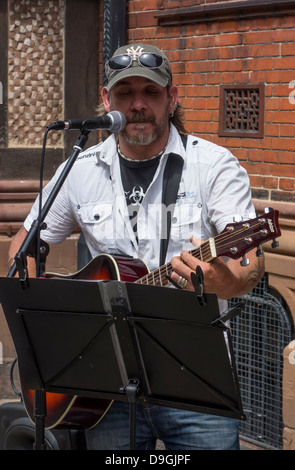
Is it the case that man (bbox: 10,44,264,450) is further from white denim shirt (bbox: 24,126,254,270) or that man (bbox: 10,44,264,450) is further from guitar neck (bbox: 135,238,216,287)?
guitar neck (bbox: 135,238,216,287)

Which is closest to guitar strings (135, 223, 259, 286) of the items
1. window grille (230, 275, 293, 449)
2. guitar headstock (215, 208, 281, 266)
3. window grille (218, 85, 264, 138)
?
guitar headstock (215, 208, 281, 266)

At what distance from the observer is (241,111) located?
18.1ft

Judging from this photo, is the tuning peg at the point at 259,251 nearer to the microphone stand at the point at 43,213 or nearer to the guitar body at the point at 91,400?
the guitar body at the point at 91,400

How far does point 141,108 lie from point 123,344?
100 cm

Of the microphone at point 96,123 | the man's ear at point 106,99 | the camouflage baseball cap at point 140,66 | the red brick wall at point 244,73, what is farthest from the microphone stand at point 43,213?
the red brick wall at point 244,73

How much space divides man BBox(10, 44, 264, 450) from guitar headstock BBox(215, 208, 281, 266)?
162 mm

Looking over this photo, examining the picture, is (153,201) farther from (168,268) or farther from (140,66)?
(140,66)

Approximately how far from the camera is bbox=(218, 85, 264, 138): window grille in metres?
5.38

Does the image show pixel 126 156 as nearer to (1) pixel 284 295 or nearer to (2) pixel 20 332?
(2) pixel 20 332

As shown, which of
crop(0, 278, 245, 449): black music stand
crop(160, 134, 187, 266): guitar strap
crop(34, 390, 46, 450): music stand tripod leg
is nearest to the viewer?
crop(0, 278, 245, 449): black music stand

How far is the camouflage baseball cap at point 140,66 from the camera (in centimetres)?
327

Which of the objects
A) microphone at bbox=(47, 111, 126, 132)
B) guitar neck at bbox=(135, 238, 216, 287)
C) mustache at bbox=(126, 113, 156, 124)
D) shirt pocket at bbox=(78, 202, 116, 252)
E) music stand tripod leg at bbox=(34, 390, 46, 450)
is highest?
mustache at bbox=(126, 113, 156, 124)

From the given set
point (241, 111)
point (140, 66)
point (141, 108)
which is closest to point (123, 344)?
point (141, 108)

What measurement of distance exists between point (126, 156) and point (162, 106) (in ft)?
0.81
